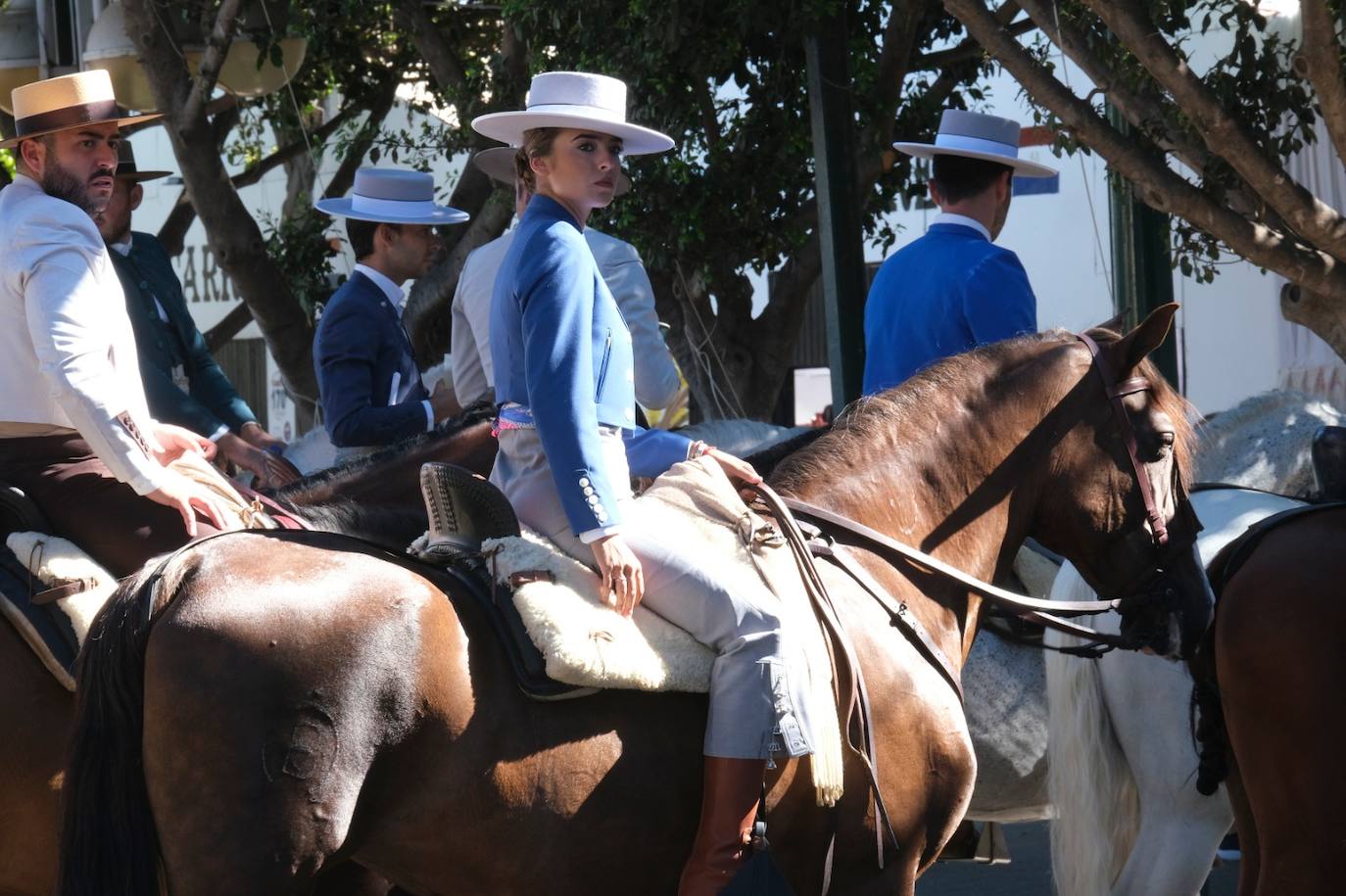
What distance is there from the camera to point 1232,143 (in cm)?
575

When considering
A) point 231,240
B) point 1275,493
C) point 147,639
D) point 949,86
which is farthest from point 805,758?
point 231,240

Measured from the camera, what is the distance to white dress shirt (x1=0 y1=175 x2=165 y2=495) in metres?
3.57

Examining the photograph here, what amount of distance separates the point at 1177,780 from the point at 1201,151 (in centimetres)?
301

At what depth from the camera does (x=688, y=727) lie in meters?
3.36

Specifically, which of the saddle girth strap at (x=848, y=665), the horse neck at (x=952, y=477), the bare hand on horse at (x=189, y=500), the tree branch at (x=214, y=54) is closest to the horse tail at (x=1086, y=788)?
the horse neck at (x=952, y=477)

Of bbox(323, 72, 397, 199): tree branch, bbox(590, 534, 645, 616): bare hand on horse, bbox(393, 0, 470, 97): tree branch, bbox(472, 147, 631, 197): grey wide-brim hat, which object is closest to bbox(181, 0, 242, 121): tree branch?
bbox(393, 0, 470, 97): tree branch

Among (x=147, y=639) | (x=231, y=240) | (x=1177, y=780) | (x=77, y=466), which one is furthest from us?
(x=231, y=240)

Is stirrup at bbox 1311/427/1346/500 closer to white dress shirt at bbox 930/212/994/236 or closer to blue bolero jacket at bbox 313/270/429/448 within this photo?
white dress shirt at bbox 930/212/994/236

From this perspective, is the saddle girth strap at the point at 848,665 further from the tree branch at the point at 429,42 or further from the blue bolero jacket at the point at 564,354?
the tree branch at the point at 429,42

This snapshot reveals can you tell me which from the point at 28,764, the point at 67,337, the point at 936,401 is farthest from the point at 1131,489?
the point at 28,764

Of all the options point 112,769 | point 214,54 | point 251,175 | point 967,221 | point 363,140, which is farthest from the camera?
point 251,175

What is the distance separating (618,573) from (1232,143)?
359 cm

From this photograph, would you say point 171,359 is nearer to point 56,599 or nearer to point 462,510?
point 56,599

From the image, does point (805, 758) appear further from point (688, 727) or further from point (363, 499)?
point (363, 499)
